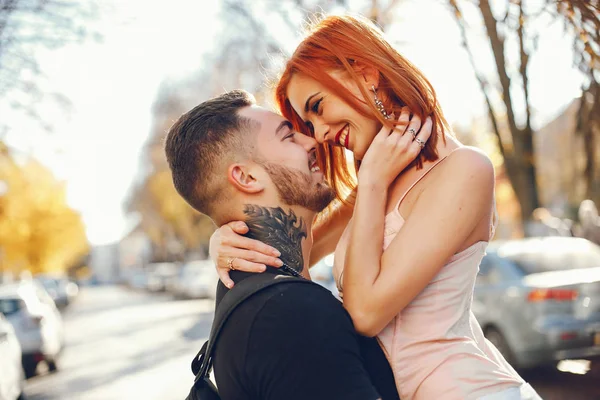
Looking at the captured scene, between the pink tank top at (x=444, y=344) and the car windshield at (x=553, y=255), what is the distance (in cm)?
606

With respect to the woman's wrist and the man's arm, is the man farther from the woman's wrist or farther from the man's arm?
the woman's wrist

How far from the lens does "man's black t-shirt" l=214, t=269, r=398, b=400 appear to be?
156 cm

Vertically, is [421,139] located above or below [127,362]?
above

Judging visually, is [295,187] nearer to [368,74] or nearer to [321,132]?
[321,132]

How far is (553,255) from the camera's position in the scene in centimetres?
780

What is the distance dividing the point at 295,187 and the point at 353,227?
0.29m

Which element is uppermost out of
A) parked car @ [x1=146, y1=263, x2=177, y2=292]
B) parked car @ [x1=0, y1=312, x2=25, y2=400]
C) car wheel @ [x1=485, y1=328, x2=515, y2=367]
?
parked car @ [x1=0, y1=312, x2=25, y2=400]

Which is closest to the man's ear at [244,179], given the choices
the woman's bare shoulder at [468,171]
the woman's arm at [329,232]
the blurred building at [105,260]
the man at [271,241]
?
the man at [271,241]

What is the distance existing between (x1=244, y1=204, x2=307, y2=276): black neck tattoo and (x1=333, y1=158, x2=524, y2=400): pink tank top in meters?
0.32

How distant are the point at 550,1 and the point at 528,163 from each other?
32.5 ft

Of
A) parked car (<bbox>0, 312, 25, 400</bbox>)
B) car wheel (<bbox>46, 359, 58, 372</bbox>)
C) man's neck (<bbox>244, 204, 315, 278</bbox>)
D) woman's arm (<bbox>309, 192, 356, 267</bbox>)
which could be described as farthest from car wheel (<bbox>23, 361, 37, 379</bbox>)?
man's neck (<bbox>244, 204, 315, 278</bbox>)

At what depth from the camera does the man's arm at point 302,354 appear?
5.11 ft

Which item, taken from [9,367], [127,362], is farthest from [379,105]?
[127,362]

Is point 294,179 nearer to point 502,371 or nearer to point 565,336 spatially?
point 502,371
